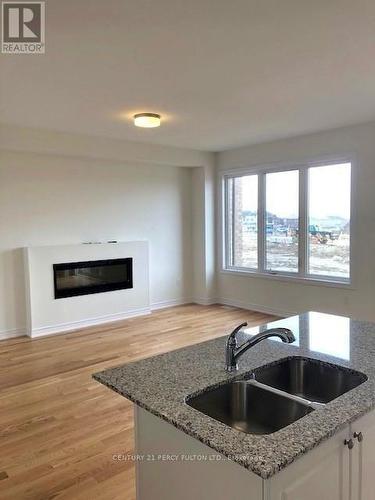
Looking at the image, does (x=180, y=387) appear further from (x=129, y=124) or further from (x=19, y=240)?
(x=19, y=240)

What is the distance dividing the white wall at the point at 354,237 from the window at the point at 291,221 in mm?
171

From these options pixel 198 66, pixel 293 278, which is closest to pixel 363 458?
pixel 198 66

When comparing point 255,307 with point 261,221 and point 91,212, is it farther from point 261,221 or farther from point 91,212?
point 91,212

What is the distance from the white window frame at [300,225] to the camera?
199 inches

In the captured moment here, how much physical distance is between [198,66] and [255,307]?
425 centimetres

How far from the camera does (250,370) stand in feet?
5.39

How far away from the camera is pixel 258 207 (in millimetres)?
6211

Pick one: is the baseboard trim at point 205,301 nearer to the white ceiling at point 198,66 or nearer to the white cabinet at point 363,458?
the white ceiling at point 198,66

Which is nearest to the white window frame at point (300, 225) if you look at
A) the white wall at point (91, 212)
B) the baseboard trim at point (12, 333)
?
the white wall at point (91, 212)

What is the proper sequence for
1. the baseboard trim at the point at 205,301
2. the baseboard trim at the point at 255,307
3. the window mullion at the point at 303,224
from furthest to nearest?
the baseboard trim at the point at 205,301 → the baseboard trim at the point at 255,307 → the window mullion at the point at 303,224

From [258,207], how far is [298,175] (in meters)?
0.85

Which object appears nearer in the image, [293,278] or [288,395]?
[288,395]

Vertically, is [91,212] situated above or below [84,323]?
above

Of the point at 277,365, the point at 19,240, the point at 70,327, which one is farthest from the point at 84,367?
the point at 277,365
